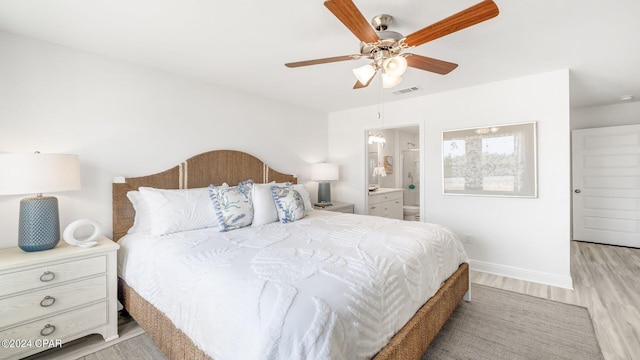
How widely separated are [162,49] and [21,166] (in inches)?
51.0

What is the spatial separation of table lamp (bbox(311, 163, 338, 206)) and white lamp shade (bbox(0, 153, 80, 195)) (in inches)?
113

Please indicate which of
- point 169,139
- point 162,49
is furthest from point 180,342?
point 162,49

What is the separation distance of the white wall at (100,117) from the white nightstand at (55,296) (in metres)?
0.56

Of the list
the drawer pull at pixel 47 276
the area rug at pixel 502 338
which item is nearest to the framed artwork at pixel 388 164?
the area rug at pixel 502 338

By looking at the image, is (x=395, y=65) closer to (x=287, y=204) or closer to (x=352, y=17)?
(x=352, y=17)

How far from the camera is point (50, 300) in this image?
1.79 m

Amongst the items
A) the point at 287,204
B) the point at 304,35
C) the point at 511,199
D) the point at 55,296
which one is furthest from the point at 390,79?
the point at 55,296

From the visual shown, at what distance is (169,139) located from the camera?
2.84 m

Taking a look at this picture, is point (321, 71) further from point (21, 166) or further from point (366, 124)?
point (21, 166)

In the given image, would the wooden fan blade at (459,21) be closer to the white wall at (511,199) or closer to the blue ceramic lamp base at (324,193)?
the white wall at (511,199)

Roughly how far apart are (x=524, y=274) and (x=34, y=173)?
14.8 ft

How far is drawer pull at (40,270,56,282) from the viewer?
1.75 m

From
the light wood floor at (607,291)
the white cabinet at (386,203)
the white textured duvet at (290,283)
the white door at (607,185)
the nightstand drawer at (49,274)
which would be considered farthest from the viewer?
the white cabinet at (386,203)

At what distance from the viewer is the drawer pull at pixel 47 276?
1755mm
